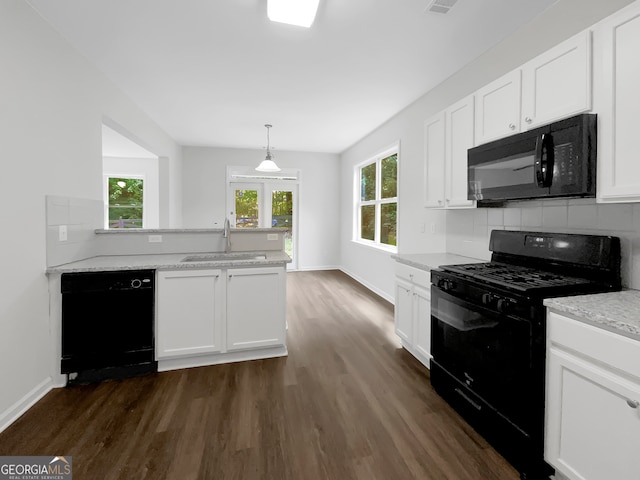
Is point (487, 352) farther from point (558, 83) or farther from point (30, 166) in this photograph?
point (30, 166)

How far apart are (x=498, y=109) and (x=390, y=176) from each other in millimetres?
2700

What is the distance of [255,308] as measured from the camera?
8.55 ft

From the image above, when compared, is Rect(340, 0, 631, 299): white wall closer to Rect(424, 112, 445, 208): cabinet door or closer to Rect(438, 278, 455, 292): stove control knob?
Rect(424, 112, 445, 208): cabinet door

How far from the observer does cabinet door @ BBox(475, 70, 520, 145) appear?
1927 millimetres

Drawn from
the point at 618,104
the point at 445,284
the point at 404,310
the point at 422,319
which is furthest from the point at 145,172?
the point at 618,104

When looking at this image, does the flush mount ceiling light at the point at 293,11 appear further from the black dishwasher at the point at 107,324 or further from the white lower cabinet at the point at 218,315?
the black dishwasher at the point at 107,324

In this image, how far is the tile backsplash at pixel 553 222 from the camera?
62.7 inches

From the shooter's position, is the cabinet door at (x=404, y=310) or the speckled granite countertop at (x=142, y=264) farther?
the cabinet door at (x=404, y=310)

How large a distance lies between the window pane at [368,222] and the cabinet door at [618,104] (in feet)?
13.0

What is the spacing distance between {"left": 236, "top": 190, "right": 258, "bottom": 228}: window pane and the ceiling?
2.48m

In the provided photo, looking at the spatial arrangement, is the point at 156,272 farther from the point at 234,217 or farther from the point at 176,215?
the point at 234,217

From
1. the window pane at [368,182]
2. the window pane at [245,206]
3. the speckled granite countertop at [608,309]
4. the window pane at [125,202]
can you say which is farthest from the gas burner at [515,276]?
the window pane at [125,202]

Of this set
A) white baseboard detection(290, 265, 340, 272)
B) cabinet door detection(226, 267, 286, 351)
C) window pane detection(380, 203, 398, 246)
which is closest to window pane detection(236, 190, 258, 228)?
white baseboard detection(290, 265, 340, 272)
